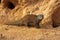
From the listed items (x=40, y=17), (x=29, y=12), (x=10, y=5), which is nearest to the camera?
(x=40, y=17)

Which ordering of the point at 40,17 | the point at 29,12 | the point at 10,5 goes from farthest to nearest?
1. the point at 10,5
2. the point at 29,12
3. the point at 40,17

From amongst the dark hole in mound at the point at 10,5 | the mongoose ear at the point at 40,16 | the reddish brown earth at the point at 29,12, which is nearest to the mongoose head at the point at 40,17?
the mongoose ear at the point at 40,16

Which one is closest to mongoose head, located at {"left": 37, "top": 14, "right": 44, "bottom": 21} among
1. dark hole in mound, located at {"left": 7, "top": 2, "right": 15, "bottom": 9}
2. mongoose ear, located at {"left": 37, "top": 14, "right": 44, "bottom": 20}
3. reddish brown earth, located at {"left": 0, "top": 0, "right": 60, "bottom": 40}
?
mongoose ear, located at {"left": 37, "top": 14, "right": 44, "bottom": 20}

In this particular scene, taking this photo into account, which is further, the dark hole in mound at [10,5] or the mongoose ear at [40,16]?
the dark hole in mound at [10,5]

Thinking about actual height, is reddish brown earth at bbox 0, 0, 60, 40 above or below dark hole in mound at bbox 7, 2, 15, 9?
below

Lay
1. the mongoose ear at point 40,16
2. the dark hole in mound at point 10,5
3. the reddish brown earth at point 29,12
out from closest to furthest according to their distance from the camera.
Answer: the reddish brown earth at point 29,12, the mongoose ear at point 40,16, the dark hole in mound at point 10,5

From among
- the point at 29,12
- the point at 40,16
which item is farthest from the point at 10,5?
the point at 40,16

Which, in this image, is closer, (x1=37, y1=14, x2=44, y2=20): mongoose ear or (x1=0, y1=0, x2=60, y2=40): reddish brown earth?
(x1=0, y1=0, x2=60, y2=40): reddish brown earth

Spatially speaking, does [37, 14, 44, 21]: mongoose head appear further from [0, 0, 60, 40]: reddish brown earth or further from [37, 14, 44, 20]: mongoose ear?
[0, 0, 60, 40]: reddish brown earth

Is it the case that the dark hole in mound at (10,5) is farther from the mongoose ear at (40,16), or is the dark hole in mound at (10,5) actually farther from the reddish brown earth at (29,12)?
the mongoose ear at (40,16)

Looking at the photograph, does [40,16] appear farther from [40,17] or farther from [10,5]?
[10,5]

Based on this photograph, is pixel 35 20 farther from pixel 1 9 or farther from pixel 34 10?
pixel 1 9

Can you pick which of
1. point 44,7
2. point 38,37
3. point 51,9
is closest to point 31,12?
point 44,7

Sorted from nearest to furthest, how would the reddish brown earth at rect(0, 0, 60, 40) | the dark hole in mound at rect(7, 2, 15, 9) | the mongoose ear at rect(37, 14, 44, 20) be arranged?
the reddish brown earth at rect(0, 0, 60, 40), the mongoose ear at rect(37, 14, 44, 20), the dark hole in mound at rect(7, 2, 15, 9)
